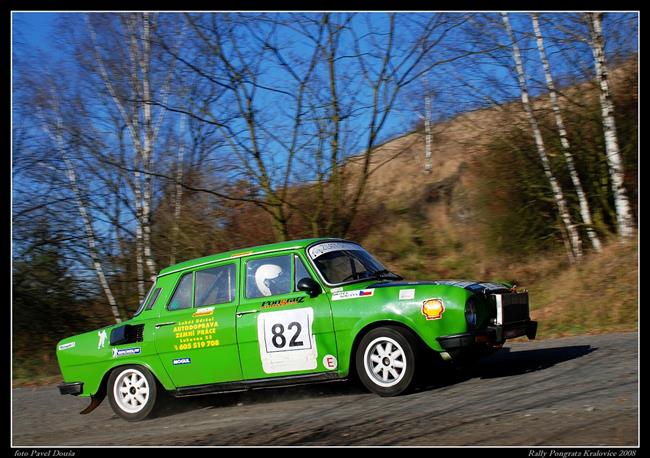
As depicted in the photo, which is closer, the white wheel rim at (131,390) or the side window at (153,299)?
the white wheel rim at (131,390)

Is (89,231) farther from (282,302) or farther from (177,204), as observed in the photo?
(282,302)

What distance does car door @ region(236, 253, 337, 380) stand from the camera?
8164mm

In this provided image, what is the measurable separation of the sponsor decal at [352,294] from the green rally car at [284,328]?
0.01m

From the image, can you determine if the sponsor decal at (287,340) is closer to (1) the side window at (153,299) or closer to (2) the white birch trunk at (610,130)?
(1) the side window at (153,299)

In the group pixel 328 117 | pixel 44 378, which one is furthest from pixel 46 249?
pixel 328 117

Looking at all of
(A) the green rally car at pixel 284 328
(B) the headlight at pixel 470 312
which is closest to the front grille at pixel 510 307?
(A) the green rally car at pixel 284 328

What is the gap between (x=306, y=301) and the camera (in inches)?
328

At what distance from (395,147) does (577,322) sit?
18.3 ft

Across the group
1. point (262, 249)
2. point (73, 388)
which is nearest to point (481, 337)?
point (262, 249)

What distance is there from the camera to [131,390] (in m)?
9.22

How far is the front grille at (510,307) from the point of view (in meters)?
8.23

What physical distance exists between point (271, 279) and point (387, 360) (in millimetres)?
1738

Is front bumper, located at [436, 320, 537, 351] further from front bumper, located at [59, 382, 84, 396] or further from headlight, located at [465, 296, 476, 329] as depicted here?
front bumper, located at [59, 382, 84, 396]

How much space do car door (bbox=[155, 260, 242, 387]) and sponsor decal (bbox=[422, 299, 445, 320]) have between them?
2327 mm
